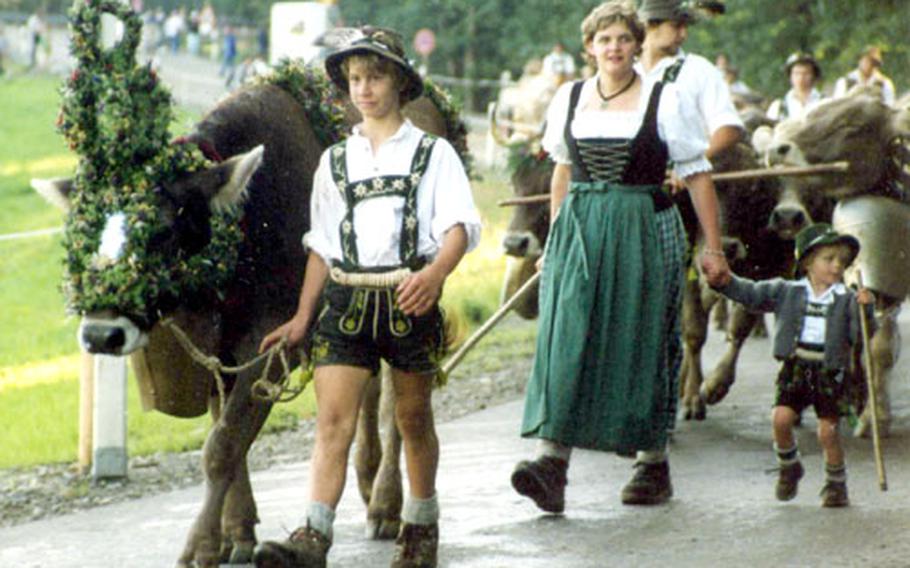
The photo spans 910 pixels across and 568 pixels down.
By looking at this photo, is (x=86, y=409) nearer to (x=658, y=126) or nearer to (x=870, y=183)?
(x=658, y=126)

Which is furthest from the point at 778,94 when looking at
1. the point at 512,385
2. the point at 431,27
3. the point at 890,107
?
the point at 890,107

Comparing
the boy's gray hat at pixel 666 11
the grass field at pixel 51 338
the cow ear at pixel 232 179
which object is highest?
the boy's gray hat at pixel 666 11

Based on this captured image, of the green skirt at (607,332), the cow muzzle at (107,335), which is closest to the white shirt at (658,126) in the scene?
the green skirt at (607,332)

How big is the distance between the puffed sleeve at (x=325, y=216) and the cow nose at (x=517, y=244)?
4.75 metres

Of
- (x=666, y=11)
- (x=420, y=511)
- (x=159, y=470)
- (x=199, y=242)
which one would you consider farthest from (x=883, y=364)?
(x=199, y=242)

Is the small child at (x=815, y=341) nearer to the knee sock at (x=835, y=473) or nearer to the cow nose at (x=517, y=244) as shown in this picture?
the knee sock at (x=835, y=473)

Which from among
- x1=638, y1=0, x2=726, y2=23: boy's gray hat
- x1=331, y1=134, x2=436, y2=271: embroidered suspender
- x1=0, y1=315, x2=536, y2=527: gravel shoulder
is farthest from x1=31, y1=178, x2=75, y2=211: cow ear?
x1=638, y1=0, x2=726, y2=23: boy's gray hat

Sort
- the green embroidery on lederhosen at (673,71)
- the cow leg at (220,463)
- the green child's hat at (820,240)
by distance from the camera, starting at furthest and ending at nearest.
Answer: the green embroidery on lederhosen at (673,71)
the green child's hat at (820,240)
the cow leg at (220,463)

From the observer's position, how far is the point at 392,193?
7562mm

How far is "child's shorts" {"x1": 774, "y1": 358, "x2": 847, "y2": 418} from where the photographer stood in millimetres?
9062

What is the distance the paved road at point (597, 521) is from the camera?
822 cm

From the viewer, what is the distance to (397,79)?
25.4 feet

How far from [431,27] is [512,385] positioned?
117 ft

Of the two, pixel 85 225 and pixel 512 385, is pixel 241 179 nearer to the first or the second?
pixel 85 225
